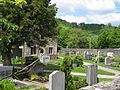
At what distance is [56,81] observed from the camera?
10609 millimetres

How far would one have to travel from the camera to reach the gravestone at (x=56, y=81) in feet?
34.3

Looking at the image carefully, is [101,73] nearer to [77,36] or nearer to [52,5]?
[52,5]

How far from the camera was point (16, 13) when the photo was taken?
82.4 feet

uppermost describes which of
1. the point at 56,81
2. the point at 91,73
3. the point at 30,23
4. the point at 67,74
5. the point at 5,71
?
the point at 30,23

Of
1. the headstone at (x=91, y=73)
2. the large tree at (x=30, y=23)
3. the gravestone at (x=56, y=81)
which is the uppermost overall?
the large tree at (x=30, y=23)

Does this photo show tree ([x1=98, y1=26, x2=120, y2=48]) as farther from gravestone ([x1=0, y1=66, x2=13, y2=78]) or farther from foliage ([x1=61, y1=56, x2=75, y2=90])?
foliage ([x1=61, y1=56, x2=75, y2=90])

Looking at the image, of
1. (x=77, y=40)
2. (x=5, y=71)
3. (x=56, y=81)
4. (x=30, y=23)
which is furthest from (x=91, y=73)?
(x=77, y=40)

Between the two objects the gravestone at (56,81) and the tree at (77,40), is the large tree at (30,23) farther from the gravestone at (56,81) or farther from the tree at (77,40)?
the tree at (77,40)

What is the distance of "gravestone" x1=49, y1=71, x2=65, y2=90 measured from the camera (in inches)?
412

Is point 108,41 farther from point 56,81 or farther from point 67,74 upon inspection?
point 56,81

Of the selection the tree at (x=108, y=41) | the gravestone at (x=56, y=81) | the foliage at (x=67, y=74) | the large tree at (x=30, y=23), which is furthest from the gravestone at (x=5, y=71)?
the tree at (x=108, y=41)

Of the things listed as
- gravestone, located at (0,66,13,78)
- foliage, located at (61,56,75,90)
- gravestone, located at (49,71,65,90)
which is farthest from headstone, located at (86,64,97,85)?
gravestone, located at (0,66,13,78)

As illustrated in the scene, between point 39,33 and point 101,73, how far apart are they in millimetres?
7045

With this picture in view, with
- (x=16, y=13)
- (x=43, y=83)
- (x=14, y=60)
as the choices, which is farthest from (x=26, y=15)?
(x=14, y=60)
